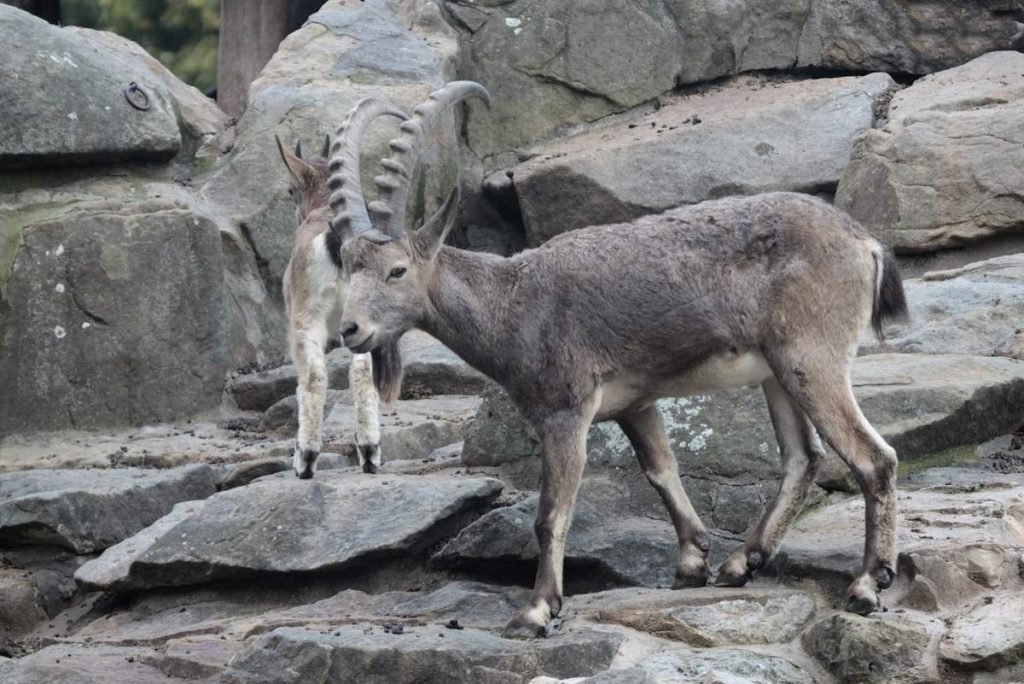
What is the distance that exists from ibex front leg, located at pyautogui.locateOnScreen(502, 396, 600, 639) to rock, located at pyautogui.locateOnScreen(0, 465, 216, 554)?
11.0 feet

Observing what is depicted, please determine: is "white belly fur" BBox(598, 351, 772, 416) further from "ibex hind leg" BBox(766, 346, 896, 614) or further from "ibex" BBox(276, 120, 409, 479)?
"ibex" BBox(276, 120, 409, 479)

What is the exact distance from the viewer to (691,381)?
712cm

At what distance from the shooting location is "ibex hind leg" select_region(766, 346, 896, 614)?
21.7 ft

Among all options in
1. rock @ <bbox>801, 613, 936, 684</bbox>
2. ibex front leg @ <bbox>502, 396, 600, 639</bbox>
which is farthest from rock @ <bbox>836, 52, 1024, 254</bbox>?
rock @ <bbox>801, 613, 936, 684</bbox>

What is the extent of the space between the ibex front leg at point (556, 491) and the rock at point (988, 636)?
62.7 inches

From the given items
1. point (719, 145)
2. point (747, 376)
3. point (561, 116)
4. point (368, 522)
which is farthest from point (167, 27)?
point (747, 376)

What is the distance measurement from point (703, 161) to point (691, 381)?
6256mm

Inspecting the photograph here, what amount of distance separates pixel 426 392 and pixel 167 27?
8.55 m

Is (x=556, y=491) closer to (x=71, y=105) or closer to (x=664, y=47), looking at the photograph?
(x=71, y=105)

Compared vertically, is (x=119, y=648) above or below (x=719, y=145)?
below

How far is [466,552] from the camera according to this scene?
25.7 feet

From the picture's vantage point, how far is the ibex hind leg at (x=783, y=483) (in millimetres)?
7113

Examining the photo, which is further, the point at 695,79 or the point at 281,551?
the point at 695,79

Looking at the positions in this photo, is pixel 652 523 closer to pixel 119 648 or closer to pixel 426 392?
pixel 119 648
